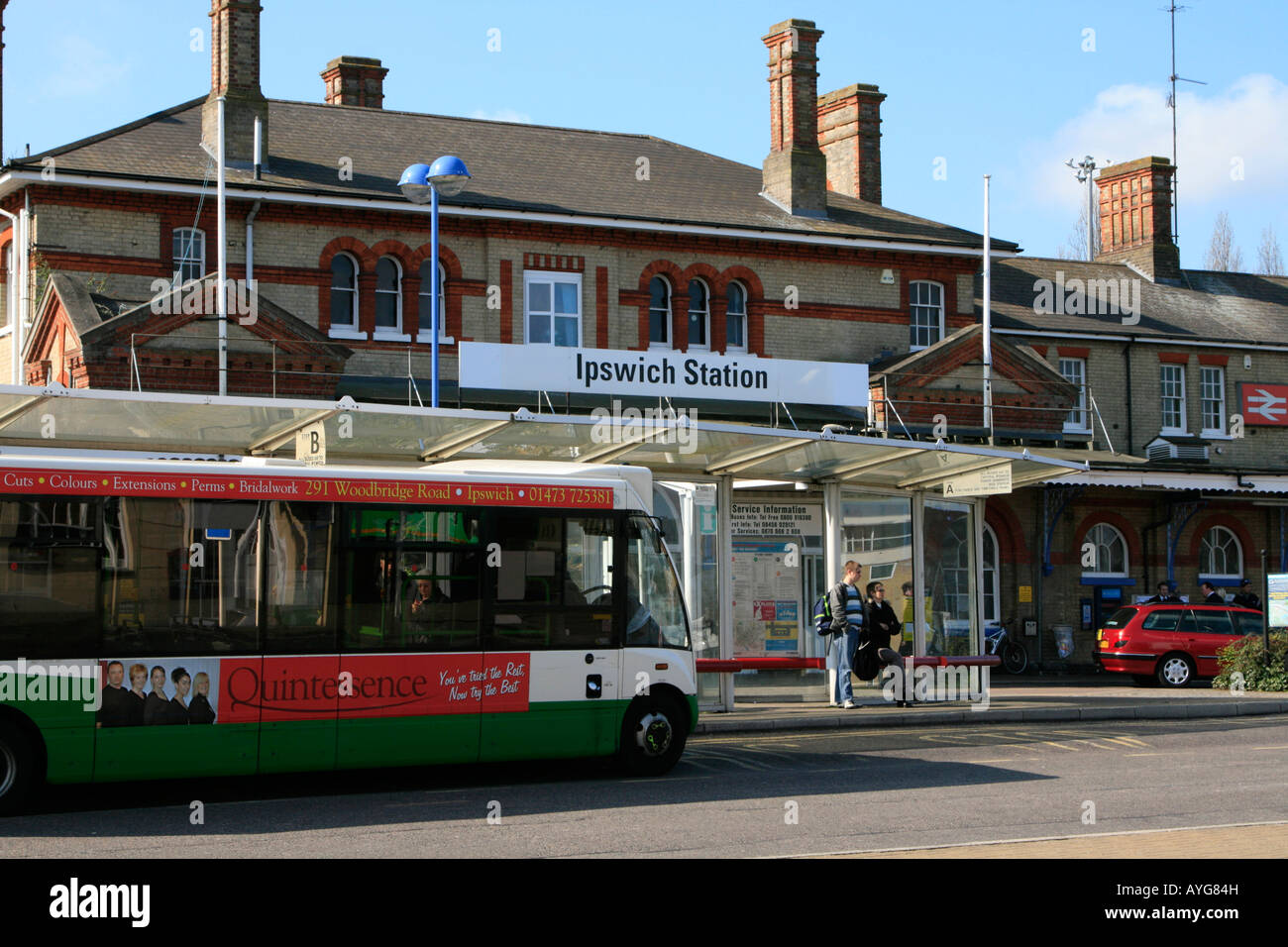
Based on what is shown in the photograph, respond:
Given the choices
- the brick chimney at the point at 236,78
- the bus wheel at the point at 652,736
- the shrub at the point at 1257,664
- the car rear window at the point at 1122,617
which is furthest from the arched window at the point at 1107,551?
the bus wheel at the point at 652,736

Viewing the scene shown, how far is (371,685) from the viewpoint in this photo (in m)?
11.9

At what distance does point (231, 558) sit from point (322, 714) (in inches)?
55.7

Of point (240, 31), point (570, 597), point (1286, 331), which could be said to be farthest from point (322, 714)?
point (1286, 331)

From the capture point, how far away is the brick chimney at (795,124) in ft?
115

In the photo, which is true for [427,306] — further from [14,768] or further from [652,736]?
[14,768]

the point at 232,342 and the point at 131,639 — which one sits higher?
the point at 232,342

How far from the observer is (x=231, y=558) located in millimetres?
11531

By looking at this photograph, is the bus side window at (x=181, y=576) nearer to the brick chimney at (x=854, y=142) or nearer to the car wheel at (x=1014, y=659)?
the car wheel at (x=1014, y=659)

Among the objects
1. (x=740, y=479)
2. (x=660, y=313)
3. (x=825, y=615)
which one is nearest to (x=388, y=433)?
(x=740, y=479)

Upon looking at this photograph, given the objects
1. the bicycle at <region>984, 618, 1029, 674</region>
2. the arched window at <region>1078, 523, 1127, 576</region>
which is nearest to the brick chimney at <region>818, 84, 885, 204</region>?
the arched window at <region>1078, 523, 1127, 576</region>

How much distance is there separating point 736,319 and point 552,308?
4509 mm

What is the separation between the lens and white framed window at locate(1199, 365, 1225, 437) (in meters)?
40.2

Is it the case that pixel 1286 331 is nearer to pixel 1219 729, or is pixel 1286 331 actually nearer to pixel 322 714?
pixel 1219 729

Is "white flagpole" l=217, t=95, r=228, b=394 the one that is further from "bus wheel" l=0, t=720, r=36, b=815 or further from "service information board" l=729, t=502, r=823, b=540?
"bus wheel" l=0, t=720, r=36, b=815
